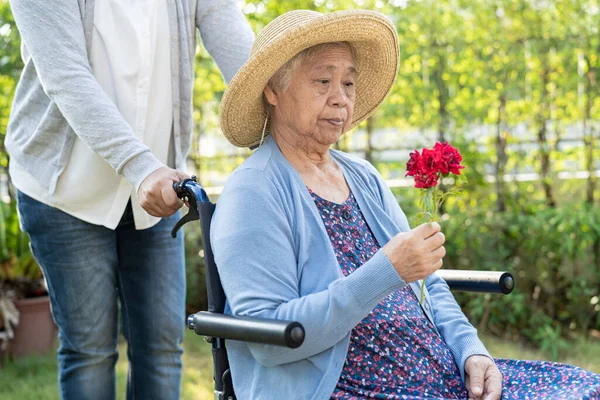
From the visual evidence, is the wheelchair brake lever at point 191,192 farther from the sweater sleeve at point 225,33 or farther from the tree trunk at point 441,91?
the tree trunk at point 441,91

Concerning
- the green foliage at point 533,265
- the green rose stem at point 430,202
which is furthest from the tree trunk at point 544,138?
the green rose stem at point 430,202

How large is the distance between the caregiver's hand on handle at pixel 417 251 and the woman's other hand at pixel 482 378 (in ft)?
1.28

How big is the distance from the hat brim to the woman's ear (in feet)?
0.06

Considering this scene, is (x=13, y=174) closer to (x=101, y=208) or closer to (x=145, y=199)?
(x=101, y=208)

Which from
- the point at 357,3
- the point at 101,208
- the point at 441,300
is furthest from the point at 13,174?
the point at 357,3

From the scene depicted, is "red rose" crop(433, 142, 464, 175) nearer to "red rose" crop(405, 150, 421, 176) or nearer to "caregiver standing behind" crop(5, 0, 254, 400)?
"red rose" crop(405, 150, 421, 176)

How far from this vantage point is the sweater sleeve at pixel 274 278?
1.79 metres

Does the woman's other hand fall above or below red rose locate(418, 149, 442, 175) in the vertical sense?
below

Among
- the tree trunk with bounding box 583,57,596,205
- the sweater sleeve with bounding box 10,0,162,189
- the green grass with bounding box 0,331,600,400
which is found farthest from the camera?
the tree trunk with bounding box 583,57,596,205

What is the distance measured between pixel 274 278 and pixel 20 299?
3.19 metres

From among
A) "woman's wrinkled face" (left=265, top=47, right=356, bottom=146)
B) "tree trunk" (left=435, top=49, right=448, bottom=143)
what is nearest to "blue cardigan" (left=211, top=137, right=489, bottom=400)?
"woman's wrinkled face" (left=265, top=47, right=356, bottom=146)

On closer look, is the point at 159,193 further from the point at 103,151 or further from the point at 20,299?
the point at 20,299

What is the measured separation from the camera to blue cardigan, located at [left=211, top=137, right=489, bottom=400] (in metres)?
1.80

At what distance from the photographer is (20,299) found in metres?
4.64
